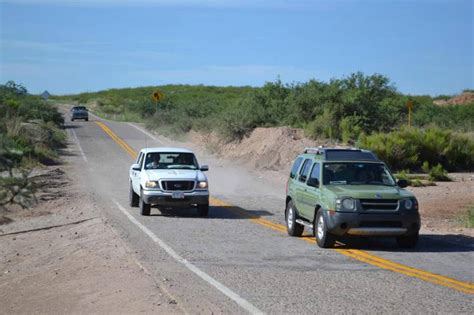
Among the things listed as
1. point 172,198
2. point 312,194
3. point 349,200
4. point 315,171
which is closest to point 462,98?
point 172,198

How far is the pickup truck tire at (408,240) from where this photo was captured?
14.9 metres

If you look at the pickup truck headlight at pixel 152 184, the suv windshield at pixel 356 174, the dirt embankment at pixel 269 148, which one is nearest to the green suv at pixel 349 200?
the suv windshield at pixel 356 174

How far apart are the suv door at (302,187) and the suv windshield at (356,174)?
2.50ft

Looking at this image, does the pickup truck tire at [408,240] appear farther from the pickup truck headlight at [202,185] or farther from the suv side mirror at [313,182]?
the pickup truck headlight at [202,185]

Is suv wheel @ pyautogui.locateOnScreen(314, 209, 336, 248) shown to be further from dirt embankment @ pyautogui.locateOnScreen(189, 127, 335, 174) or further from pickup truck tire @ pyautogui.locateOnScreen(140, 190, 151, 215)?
dirt embankment @ pyautogui.locateOnScreen(189, 127, 335, 174)

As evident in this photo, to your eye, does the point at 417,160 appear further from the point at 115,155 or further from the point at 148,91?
the point at 148,91

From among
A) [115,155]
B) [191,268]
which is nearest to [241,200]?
[191,268]

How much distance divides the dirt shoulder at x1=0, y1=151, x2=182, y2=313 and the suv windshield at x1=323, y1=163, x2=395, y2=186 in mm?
4315

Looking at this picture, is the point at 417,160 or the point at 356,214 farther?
the point at 417,160

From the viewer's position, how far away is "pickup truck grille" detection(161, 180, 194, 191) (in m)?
21.0

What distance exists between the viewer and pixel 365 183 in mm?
15758

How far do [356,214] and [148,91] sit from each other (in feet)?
561

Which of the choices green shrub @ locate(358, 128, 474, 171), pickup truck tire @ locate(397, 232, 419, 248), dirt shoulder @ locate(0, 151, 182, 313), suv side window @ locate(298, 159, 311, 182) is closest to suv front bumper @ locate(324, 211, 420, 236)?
pickup truck tire @ locate(397, 232, 419, 248)

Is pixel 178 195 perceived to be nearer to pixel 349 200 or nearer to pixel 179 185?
pixel 179 185
